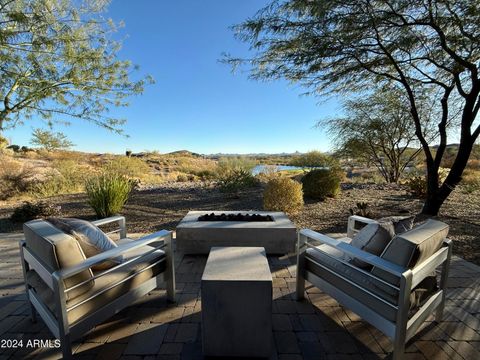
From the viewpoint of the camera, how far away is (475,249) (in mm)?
3281

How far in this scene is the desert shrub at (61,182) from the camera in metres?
8.00

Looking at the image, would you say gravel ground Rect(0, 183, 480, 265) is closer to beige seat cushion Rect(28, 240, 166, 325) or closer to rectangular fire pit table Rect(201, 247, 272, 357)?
beige seat cushion Rect(28, 240, 166, 325)

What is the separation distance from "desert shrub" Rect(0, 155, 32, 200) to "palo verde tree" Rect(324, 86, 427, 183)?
11.2 meters

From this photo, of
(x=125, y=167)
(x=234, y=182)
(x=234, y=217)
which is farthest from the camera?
(x=125, y=167)

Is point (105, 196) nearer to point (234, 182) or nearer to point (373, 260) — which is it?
point (234, 182)

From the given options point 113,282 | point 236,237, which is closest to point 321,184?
point 236,237

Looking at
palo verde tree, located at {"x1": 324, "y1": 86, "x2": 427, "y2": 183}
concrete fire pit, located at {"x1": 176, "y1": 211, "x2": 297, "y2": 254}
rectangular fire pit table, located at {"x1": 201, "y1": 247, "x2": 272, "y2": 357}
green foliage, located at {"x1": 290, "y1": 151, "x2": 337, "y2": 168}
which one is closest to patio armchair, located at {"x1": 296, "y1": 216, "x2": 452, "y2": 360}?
rectangular fire pit table, located at {"x1": 201, "y1": 247, "x2": 272, "y2": 357}

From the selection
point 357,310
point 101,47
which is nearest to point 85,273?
point 357,310

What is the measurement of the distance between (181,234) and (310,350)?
1.94 meters

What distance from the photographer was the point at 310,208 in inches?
217

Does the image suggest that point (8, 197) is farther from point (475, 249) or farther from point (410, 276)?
point (475, 249)

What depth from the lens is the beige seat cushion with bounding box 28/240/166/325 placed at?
1421 millimetres

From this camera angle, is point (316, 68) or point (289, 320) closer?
point (289, 320)

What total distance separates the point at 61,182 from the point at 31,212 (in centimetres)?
452
